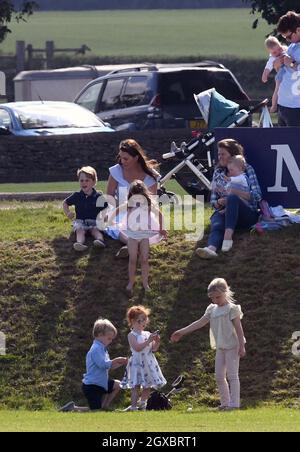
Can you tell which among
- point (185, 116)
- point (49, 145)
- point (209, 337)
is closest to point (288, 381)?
point (209, 337)

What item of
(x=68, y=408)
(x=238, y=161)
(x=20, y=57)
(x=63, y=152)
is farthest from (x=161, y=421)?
(x=20, y=57)

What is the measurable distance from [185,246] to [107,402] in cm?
298

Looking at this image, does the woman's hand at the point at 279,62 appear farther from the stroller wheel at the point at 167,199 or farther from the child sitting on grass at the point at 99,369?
the child sitting on grass at the point at 99,369

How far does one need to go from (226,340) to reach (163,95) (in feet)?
55.7

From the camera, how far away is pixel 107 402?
13.9 m

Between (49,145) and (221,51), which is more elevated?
(49,145)

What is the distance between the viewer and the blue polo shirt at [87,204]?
53.5ft

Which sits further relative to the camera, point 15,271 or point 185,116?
point 185,116

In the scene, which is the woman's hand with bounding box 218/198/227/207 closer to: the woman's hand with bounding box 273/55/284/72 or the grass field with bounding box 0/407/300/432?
the woman's hand with bounding box 273/55/284/72

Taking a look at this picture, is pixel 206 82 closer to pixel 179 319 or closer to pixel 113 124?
pixel 113 124

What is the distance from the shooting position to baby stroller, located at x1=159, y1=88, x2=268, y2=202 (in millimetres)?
17797

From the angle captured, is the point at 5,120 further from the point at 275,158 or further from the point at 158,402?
the point at 158,402

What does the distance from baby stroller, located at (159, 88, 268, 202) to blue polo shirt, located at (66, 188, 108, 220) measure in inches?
52.5

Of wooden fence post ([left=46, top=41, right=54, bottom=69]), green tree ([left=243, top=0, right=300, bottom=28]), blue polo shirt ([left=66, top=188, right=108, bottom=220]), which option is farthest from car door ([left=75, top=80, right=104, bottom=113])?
wooden fence post ([left=46, top=41, right=54, bottom=69])
